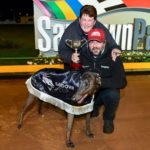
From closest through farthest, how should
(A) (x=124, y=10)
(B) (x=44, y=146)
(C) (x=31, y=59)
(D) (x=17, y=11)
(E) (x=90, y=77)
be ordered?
(E) (x=90, y=77) → (B) (x=44, y=146) → (A) (x=124, y=10) → (C) (x=31, y=59) → (D) (x=17, y=11)

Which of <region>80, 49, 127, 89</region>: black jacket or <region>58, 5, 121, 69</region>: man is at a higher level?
<region>58, 5, 121, 69</region>: man

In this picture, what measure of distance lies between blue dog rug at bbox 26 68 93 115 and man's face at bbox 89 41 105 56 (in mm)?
262

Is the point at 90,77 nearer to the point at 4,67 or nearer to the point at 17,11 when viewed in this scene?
the point at 4,67

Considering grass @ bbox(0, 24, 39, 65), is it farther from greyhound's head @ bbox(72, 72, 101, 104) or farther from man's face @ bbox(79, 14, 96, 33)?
greyhound's head @ bbox(72, 72, 101, 104)

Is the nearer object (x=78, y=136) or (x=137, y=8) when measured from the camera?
(x=78, y=136)

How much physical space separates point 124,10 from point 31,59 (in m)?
1.54

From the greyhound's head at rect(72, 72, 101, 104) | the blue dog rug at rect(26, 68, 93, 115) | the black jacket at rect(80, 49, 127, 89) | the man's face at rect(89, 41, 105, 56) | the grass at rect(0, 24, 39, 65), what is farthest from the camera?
the grass at rect(0, 24, 39, 65)

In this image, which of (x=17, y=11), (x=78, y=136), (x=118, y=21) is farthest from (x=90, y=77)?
(x=17, y=11)

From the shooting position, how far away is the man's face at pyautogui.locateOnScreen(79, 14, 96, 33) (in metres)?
3.01

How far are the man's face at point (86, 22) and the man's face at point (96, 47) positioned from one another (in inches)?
8.9

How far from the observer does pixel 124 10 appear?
488 cm

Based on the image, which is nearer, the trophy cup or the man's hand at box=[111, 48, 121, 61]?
the trophy cup

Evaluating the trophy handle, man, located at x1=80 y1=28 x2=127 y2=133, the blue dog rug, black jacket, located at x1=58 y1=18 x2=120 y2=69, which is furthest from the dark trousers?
the trophy handle

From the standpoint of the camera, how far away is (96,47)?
2912mm
